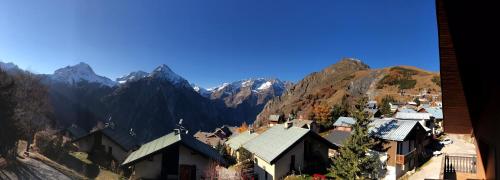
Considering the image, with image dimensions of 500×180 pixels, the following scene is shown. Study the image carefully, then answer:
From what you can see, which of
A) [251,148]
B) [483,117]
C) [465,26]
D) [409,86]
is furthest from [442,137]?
[409,86]

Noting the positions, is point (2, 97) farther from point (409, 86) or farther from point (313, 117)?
point (409, 86)

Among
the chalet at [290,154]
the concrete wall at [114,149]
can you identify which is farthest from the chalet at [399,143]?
the concrete wall at [114,149]

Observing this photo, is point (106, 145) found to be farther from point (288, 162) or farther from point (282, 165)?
point (288, 162)

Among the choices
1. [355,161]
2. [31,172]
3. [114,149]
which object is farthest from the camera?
[114,149]

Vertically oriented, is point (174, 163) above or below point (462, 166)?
below

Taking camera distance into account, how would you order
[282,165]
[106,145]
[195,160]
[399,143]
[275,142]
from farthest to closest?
[106,145] → [399,143] → [275,142] → [282,165] → [195,160]

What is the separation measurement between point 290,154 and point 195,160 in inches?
400

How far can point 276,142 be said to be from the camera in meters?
39.2

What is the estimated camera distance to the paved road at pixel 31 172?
2744 cm

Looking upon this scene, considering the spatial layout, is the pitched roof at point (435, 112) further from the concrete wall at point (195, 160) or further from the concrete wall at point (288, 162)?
the concrete wall at point (195, 160)

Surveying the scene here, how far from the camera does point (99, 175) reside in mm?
36688

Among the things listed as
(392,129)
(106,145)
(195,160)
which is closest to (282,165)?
(195,160)

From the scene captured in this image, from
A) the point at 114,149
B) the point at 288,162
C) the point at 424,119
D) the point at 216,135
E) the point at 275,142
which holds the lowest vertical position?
the point at 216,135

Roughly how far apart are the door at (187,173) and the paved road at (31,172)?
32.5ft
